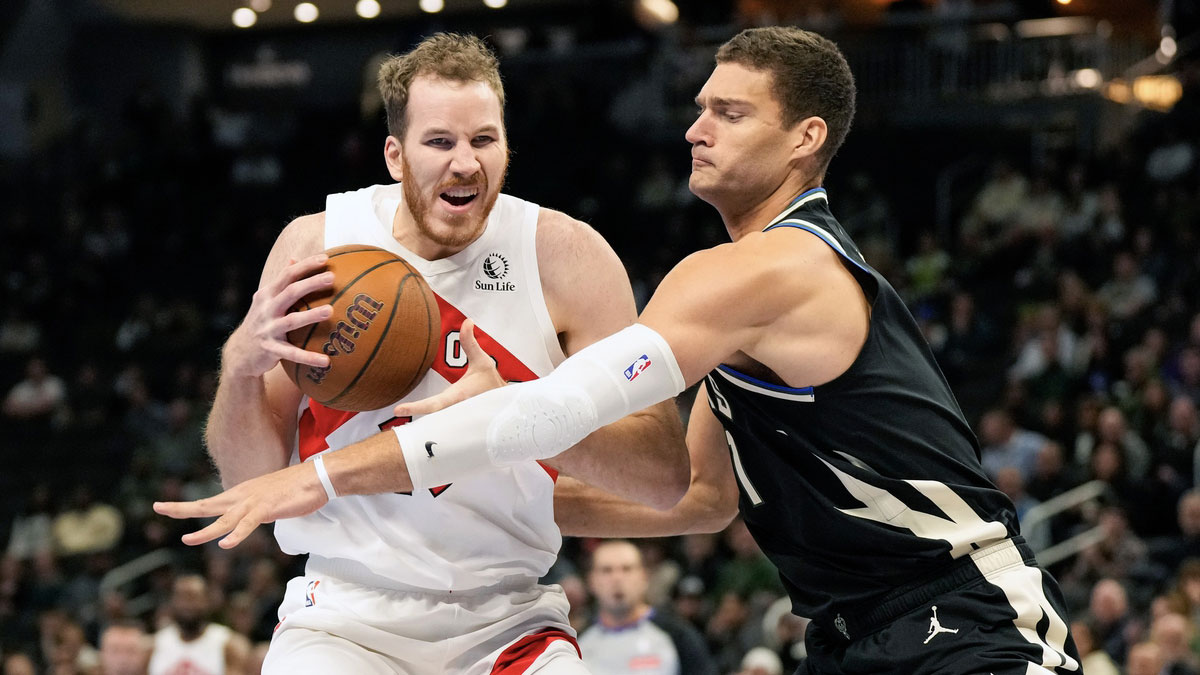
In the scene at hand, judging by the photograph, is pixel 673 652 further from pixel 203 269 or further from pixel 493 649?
pixel 203 269

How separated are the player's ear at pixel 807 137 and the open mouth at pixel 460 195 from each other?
0.91m

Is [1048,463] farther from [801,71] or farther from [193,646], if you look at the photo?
[801,71]

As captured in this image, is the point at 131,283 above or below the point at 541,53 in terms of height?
below

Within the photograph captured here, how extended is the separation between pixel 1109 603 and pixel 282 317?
276 inches

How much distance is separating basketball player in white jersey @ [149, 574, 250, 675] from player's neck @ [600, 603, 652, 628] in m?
2.90

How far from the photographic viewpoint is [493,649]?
376 centimetres

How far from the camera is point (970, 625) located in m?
3.37

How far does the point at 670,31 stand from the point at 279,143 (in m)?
7.38

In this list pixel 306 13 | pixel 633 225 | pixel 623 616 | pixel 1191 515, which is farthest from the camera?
pixel 306 13

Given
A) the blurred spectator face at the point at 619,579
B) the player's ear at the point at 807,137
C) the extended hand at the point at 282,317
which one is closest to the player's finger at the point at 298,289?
the extended hand at the point at 282,317

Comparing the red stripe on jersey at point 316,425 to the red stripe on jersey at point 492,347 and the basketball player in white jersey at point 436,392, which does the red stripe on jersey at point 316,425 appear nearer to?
the basketball player in white jersey at point 436,392

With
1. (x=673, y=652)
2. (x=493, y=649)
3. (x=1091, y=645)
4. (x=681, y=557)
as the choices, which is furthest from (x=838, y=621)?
(x=681, y=557)

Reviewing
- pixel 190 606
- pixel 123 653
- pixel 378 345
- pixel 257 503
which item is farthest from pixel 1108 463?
pixel 257 503

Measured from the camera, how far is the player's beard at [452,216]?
12.4 feet
